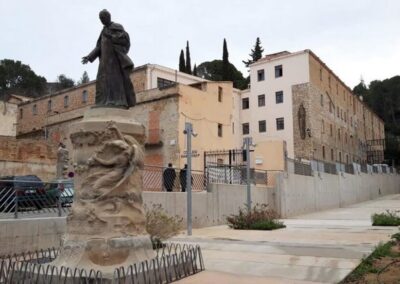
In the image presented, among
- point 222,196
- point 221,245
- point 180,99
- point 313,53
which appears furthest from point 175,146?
point 221,245

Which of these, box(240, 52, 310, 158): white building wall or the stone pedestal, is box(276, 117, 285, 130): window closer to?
box(240, 52, 310, 158): white building wall

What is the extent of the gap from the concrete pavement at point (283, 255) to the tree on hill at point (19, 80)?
188 feet

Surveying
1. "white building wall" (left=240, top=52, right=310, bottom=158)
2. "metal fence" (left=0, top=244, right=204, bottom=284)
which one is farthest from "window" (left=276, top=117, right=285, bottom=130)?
"metal fence" (left=0, top=244, right=204, bottom=284)

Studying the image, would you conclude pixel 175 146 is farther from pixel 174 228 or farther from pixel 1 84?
pixel 1 84

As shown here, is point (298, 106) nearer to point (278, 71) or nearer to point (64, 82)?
point (278, 71)

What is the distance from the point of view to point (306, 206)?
24688mm

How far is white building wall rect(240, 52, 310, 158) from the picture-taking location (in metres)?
42.0

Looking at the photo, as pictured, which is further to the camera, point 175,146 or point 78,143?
point 175,146

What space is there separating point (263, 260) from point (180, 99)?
23918mm

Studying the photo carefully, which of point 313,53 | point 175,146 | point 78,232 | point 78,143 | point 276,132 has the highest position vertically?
point 313,53

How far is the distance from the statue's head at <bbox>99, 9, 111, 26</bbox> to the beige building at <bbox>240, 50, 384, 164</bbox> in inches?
1355

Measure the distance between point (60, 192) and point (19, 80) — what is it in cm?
5951

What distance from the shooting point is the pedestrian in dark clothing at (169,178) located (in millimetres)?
15562

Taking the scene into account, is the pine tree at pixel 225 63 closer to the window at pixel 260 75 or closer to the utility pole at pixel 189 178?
the window at pixel 260 75
